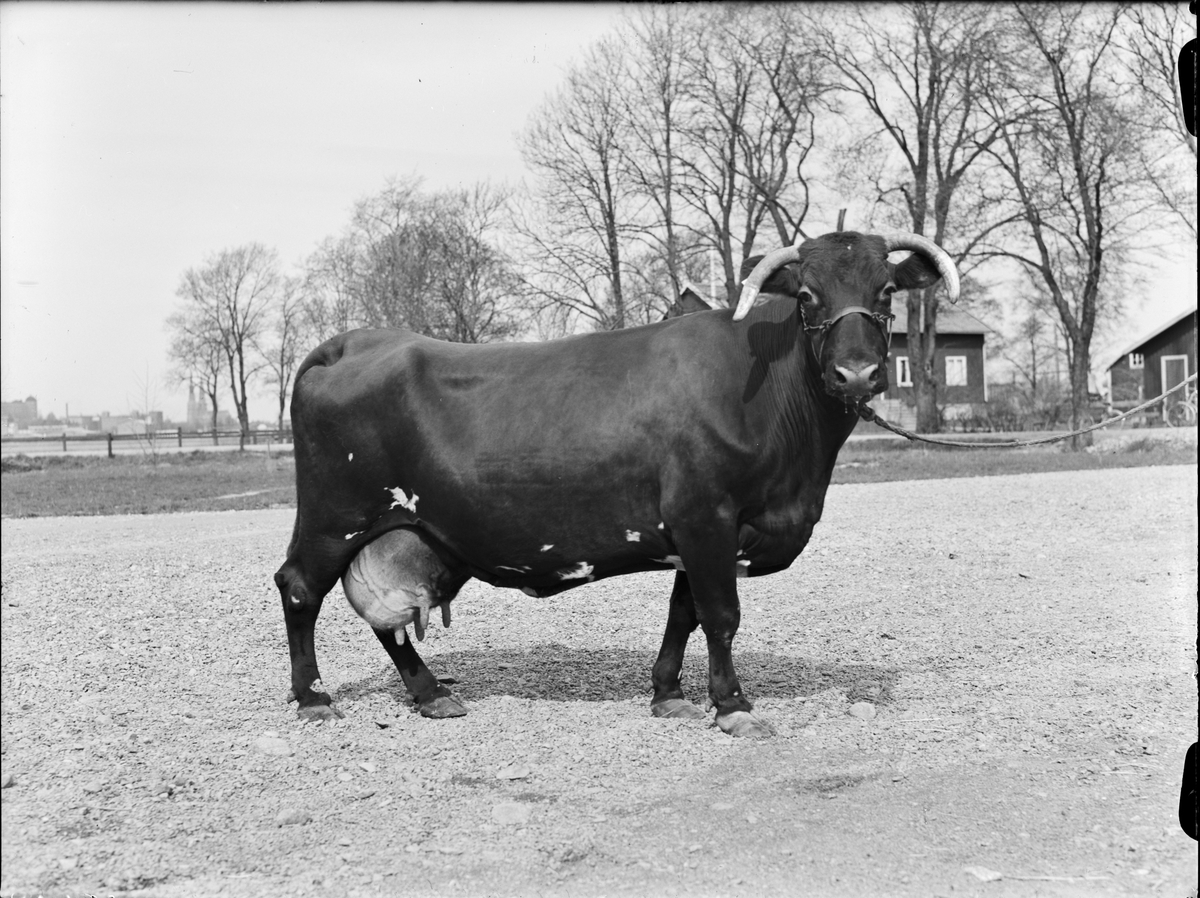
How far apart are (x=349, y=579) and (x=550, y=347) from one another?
1.70 m

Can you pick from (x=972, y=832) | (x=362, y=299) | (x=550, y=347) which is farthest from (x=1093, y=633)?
(x=362, y=299)

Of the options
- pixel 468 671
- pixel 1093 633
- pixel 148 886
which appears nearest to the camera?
pixel 148 886

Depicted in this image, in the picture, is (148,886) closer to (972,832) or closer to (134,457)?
(972,832)

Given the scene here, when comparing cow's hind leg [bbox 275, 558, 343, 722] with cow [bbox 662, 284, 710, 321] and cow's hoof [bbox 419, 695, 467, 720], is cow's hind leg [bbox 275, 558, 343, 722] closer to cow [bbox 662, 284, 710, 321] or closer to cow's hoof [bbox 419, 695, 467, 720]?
cow's hoof [bbox 419, 695, 467, 720]

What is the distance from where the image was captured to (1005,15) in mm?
27391

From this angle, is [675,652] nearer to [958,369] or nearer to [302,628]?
[302,628]

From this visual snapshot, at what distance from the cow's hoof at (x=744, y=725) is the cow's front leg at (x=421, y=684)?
1.43 metres

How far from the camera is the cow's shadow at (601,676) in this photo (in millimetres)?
6250

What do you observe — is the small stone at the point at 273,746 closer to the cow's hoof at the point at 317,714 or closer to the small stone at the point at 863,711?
the cow's hoof at the point at 317,714

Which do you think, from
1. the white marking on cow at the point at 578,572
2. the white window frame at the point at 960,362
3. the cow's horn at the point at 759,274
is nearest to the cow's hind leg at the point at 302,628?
the white marking on cow at the point at 578,572

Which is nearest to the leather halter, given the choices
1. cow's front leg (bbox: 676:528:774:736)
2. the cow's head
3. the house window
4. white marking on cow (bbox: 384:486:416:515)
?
the cow's head

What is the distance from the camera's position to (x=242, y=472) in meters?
27.5

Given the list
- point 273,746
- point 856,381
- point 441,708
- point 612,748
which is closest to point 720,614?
point 612,748

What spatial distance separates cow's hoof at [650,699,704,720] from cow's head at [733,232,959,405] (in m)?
1.83
